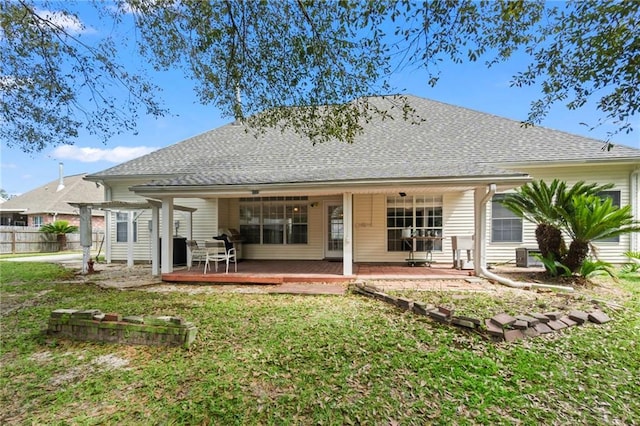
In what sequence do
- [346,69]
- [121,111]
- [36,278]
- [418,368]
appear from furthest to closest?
[36,278]
[121,111]
[346,69]
[418,368]

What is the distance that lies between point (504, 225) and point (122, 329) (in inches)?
431

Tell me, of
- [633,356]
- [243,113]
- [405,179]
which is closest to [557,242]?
[405,179]

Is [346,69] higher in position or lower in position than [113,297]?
higher

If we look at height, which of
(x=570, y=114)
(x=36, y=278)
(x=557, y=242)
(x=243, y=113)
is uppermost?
(x=243, y=113)

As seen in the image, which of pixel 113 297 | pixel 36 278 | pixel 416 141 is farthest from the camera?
pixel 416 141

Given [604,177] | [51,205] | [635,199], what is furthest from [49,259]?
[635,199]

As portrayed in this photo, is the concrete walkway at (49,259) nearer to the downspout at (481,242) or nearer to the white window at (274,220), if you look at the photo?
the white window at (274,220)

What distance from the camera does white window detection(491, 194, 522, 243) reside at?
10211 millimetres

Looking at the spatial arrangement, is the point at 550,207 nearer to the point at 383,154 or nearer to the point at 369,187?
the point at 369,187

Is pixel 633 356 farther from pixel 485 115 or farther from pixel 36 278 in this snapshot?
pixel 36 278

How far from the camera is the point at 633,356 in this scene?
11.9 feet

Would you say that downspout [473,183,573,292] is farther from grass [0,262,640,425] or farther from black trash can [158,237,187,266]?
black trash can [158,237,187,266]

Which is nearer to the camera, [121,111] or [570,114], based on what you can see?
[570,114]

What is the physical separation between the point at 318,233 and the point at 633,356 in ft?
29.0
